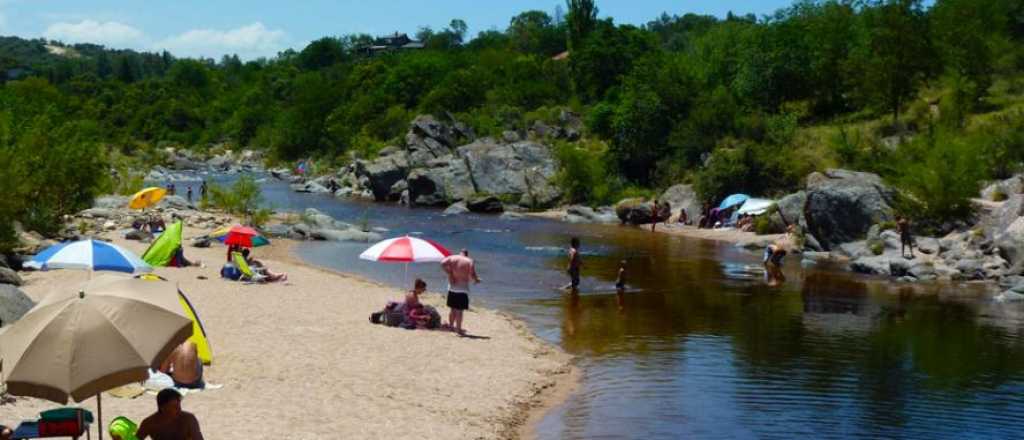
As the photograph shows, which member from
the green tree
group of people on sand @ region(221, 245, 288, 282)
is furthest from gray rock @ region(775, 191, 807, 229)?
group of people on sand @ region(221, 245, 288, 282)

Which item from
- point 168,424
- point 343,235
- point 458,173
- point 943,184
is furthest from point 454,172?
point 168,424

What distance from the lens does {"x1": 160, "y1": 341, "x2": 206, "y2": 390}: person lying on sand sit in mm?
14367

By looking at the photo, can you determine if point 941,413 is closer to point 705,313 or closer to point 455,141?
point 705,313

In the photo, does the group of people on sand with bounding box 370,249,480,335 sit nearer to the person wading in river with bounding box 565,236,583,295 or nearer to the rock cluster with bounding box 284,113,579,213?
the person wading in river with bounding box 565,236,583,295

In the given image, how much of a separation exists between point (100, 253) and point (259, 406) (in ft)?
24.4

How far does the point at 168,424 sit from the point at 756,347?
14.1 m

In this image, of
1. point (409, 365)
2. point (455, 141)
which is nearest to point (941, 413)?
point (409, 365)

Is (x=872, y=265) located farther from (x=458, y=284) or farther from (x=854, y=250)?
(x=458, y=284)

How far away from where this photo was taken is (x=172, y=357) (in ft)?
47.2

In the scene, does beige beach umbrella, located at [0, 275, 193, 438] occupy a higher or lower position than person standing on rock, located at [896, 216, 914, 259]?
lower

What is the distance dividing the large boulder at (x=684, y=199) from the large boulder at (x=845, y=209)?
12.9 m

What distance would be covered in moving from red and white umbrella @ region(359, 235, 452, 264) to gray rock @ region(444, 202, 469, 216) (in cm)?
3757

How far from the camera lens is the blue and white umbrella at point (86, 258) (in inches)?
760

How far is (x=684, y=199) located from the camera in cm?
5653
